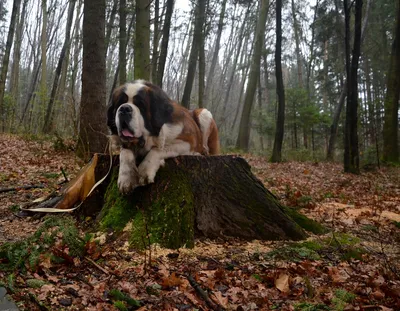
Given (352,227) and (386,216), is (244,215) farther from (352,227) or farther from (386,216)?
(386,216)

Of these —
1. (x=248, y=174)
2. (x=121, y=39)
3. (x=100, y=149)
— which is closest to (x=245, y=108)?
(x=121, y=39)

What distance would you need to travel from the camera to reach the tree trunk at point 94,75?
8.15 meters

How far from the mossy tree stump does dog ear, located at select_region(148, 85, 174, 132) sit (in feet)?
1.49

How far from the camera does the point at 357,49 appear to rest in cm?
1162

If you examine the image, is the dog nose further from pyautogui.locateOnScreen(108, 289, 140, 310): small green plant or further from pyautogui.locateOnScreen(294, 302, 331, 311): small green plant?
pyautogui.locateOnScreen(294, 302, 331, 311): small green plant

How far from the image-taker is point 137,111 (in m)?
3.68

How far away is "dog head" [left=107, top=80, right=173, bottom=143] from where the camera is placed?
3631mm

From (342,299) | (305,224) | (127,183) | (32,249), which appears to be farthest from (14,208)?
(342,299)

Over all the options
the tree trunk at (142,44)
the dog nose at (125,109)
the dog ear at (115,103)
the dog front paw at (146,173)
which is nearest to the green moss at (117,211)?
the dog front paw at (146,173)

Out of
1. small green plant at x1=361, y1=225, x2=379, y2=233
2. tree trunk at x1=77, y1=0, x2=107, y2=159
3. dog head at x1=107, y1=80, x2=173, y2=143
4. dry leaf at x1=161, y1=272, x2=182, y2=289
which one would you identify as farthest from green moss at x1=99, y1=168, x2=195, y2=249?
tree trunk at x1=77, y1=0, x2=107, y2=159

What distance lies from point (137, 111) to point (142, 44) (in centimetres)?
722

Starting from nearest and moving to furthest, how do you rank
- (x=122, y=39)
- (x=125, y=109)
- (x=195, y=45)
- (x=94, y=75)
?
(x=125, y=109), (x=94, y=75), (x=122, y=39), (x=195, y=45)

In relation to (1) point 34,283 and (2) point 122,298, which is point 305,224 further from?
(1) point 34,283

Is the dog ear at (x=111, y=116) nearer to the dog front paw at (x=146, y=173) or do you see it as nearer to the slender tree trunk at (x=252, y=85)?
the dog front paw at (x=146, y=173)
